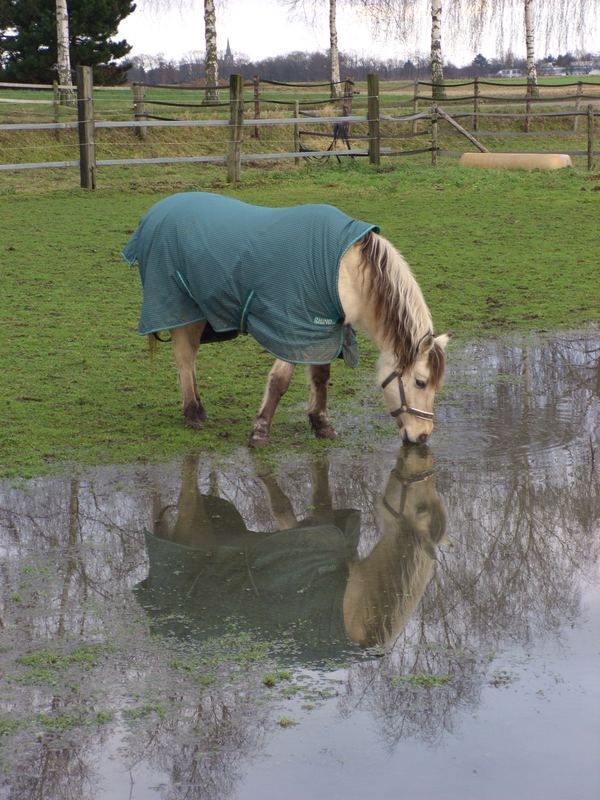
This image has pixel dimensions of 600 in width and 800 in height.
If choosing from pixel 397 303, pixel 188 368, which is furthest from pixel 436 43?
pixel 397 303

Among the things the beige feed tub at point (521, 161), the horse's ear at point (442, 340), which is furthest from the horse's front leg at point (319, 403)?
the beige feed tub at point (521, 161)

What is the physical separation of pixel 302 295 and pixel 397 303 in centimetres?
46

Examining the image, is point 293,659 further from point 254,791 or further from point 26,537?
point 26,537

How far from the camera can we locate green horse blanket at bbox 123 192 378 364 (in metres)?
5.19

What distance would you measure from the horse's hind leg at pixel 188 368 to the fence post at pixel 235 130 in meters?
10.3

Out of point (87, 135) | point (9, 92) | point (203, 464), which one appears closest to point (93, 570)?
point (203, 464)

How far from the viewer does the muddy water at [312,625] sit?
107 inches

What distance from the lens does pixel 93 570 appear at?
397 centimetres

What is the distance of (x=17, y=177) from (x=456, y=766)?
47.3ft

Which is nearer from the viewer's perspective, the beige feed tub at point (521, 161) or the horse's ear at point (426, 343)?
the horse's ear at point (426, 343)

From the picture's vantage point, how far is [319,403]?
18.3ft

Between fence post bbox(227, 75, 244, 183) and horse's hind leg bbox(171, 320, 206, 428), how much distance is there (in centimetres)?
1029

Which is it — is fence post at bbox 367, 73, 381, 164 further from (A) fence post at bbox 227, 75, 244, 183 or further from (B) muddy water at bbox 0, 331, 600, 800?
(B) muddy water at bbox 0, 331, 600, 800

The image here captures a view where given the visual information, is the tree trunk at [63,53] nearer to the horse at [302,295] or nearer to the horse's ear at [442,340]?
the horse at [302,295]
